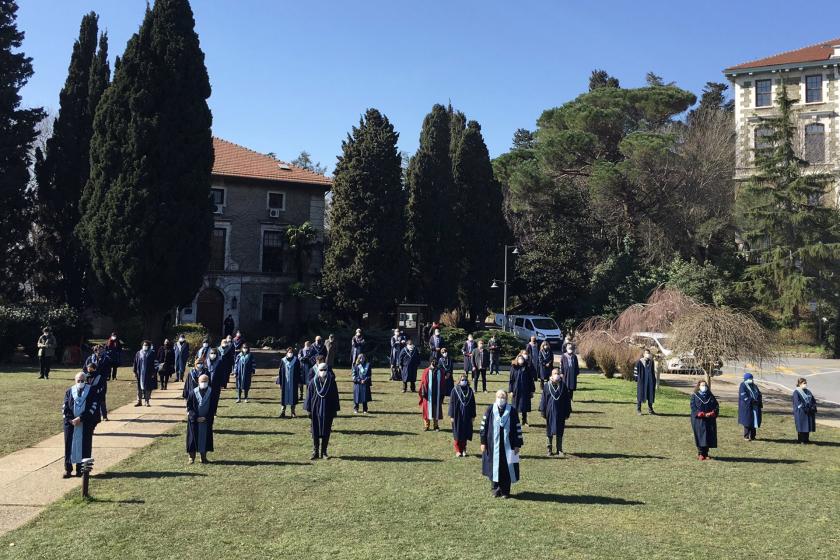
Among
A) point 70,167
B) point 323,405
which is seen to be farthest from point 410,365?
point 70,167

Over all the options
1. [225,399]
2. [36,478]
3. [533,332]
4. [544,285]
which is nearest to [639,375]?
[225,399]

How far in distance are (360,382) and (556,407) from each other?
605 cm

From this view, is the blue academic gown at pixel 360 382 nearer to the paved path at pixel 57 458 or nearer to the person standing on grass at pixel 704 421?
the paved path at pixel 57 458

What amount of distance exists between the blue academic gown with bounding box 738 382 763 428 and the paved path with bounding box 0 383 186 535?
12.5 metres

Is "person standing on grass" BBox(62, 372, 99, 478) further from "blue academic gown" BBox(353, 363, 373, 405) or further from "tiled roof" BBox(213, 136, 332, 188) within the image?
"tiled roof" BBox(213, 136, 332, 188)

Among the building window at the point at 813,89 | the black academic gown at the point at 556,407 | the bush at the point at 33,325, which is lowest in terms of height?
the black academic gown at the point at 556,407

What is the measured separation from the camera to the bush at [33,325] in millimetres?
26047

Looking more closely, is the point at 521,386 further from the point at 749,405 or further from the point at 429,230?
the point at 429,230

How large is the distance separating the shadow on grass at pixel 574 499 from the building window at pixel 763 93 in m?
54.3

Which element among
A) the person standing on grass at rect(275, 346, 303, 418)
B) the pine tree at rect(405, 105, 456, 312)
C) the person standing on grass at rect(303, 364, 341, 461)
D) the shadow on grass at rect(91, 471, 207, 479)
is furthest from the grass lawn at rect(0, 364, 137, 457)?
the pine tree at rect(405, 105, 456, 312)

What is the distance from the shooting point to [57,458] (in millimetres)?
11516

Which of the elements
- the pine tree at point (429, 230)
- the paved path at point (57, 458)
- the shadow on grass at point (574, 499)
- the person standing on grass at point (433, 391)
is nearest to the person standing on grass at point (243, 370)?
the paved path at point (57, 458)

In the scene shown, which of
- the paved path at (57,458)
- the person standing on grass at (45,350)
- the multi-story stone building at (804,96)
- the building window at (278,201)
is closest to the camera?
the paved path at (57,458)

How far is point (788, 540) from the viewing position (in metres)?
7.99
